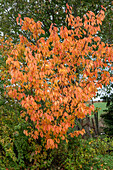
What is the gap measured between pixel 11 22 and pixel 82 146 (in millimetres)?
7257

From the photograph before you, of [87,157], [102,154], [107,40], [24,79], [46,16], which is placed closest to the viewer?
[24,79]

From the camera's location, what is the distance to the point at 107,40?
9.27m

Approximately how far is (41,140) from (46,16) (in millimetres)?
6212

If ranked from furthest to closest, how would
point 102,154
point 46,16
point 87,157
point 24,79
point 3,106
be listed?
point 46,16
point 102,154
point 87,157
point 3,106
point 24,79

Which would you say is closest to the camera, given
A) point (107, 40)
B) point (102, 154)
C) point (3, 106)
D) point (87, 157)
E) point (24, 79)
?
point (24, 79)

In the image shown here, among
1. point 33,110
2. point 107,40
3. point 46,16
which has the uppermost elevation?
point 46,16

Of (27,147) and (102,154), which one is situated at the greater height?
(27,147)

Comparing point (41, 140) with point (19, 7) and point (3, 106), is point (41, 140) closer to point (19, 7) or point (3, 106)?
point (3, 106)

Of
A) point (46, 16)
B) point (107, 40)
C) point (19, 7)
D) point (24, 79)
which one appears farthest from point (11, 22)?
point (24, 79)

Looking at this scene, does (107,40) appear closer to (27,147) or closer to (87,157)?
(87,157)

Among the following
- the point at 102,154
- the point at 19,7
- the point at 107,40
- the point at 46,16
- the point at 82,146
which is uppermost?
the point at 19,7

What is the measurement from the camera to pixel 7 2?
27.8 feet

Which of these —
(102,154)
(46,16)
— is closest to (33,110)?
(102,154)

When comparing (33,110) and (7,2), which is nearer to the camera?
(33,110)
